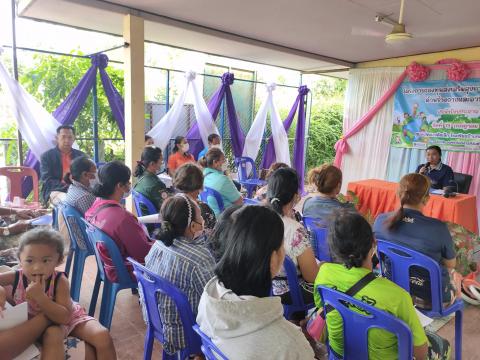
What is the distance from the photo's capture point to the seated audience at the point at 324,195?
94.4 inches

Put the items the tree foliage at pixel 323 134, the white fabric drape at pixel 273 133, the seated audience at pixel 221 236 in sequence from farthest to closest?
the tree foliage at pixel 323 134 < the white fabric drape at pixel 273 133 < the seated audience at pixel 221 236

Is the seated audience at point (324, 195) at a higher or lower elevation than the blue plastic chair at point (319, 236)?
higher

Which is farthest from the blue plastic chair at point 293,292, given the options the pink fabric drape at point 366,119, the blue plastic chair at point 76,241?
the pink fabric drape at point 366,119

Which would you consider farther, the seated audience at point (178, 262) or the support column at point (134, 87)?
the support column at point (134, 87)

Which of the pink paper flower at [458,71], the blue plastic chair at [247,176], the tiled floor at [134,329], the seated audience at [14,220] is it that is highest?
the pink paper flower at [458,71]

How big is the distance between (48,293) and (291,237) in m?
1.08

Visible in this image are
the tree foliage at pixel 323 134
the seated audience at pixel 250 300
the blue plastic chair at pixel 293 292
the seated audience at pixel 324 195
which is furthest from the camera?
the tree foliage at pixel 323 134

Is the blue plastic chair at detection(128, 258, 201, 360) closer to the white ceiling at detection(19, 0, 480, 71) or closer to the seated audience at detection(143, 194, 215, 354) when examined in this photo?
the seated audience at detection(143, 194, 215, 354)

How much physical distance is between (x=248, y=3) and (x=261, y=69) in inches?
235

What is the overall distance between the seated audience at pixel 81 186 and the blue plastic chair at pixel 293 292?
1.41m

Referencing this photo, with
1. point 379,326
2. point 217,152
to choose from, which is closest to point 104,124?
point 217,152

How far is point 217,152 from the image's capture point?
333cm

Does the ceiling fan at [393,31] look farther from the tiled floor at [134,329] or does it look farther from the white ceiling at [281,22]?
the tiled floor at [134,329]

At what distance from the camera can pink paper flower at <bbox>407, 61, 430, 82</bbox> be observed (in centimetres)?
553
